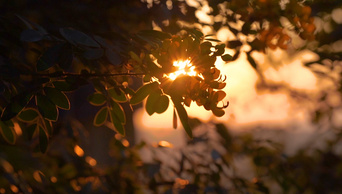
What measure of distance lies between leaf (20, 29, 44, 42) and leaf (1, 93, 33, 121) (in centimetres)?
15

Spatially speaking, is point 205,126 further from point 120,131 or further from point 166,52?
point 166,52

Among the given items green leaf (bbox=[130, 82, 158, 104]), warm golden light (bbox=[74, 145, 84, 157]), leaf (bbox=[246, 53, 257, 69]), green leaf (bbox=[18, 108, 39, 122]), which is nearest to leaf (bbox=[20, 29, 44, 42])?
green leaf (bbox=[130, 82, 158, 104])

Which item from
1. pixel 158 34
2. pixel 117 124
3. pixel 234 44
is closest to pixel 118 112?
pixel 117 124

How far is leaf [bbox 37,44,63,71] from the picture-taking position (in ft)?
3.45

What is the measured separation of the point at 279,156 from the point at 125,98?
145 cm

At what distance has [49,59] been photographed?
41.6 inches

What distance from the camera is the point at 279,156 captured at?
253cm

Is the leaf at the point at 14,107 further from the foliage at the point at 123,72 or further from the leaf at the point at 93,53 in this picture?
the leaf at the point at 93,53

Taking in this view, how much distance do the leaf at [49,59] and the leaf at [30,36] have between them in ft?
0.13

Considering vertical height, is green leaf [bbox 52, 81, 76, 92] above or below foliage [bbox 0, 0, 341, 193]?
below

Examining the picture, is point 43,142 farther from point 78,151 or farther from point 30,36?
point 78,151

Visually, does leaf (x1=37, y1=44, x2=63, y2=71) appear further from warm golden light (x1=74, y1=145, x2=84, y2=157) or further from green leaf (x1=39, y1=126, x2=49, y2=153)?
warm golden light (x1=74, y1=145, x2=84, y2=157)

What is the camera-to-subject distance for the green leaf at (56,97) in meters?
1.17

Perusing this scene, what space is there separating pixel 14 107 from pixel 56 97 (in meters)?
0.12
